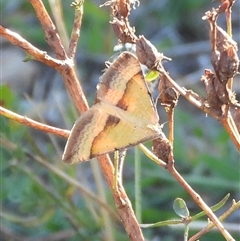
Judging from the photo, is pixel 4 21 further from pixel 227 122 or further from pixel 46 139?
pixel 227 122

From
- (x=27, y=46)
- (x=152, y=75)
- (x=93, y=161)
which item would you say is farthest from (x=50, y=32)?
(x=93, y=161)

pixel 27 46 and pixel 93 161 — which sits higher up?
pixel 27 46

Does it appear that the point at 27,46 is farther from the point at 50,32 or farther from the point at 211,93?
the point at 211,93

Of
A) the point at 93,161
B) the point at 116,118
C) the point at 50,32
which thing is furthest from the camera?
the point at 93,161

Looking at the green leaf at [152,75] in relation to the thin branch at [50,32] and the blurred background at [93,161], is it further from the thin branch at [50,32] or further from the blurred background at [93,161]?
the blurred background at [93,161]

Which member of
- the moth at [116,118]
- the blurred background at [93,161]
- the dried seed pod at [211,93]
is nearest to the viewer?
the moth at [116,118]

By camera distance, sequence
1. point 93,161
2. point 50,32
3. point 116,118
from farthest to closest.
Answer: point 93,161 → point 50,32 → point 116,118

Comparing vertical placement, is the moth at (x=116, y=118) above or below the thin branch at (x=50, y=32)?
below

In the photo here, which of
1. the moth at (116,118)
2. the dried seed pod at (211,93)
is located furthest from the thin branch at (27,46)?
the dried seed pod at (211,93)

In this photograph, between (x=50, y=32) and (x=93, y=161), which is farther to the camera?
(x=93, y=161)
